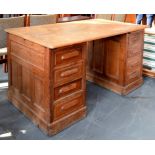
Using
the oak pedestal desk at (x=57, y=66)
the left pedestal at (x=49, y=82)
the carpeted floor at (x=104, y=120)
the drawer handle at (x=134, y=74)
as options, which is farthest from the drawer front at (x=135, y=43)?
the left pedestal at (x=49, y=82)

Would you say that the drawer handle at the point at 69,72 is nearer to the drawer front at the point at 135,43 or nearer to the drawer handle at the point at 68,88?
the drawer handle at the point at 68,88

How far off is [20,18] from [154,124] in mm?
1802

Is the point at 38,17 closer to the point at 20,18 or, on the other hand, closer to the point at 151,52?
the point at 20,18

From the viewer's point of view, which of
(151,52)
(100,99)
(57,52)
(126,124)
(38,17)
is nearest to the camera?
(57,52)

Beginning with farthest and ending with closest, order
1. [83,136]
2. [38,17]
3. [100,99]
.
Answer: [38,17] → [100,99] → [83,136]

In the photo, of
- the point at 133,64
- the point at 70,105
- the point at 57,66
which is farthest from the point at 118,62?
the point at 57,66

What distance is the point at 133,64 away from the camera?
9.66 ft

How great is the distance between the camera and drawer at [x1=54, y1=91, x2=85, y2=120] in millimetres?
2168

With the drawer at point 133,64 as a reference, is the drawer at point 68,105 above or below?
below

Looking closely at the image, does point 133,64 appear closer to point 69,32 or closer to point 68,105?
point 69,32

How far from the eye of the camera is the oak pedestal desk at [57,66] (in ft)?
6.76
